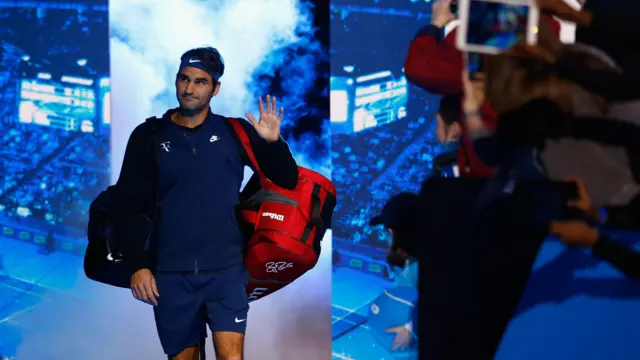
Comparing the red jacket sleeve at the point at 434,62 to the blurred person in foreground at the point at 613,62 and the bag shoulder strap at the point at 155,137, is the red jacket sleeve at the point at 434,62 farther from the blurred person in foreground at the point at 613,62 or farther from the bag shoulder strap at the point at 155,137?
the bag shoulder strap at the point at 155,137

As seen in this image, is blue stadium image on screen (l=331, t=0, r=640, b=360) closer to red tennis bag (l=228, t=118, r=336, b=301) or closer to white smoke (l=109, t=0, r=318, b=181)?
white smoke (l=109, t=0, r=318, b=181)

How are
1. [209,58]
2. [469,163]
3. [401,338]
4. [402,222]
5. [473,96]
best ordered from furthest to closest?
1. [401,338]
2. [209,58]
3. [402,222]
4. [469,163]
5. [473,96]

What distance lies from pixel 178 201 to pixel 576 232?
172 cm

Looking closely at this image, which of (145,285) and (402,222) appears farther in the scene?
(145,285)

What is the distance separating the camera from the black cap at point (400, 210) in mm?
2408

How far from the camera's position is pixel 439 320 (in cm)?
219

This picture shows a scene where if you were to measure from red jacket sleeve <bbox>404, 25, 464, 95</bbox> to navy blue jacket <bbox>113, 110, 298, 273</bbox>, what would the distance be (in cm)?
86

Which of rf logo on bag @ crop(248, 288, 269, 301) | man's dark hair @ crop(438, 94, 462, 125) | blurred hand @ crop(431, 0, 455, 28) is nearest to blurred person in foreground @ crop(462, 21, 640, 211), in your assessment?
blurred hand @ crop(431, 0, 455, 28)

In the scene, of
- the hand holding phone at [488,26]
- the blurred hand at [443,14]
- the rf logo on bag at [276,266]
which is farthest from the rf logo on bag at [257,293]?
the hand holding phone at [488,26]

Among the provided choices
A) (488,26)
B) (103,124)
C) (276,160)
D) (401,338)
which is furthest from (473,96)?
(103,124)

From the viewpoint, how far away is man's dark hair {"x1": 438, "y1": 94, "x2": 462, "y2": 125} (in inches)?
114

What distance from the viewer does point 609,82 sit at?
1.78m

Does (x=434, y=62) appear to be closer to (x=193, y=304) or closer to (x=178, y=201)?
(x=178, y=201)

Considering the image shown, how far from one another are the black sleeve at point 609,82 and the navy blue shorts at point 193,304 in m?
1.74
